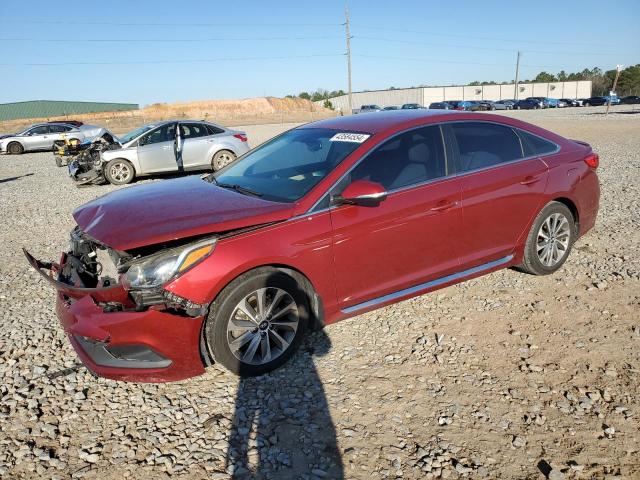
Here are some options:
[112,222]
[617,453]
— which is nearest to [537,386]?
[617,453]

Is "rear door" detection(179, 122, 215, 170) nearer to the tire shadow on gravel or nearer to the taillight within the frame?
the taillight

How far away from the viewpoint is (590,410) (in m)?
2.88

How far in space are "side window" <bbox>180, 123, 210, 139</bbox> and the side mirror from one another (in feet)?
31.6

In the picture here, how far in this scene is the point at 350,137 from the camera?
3936 millimetres

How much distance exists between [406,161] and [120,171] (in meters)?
9.64

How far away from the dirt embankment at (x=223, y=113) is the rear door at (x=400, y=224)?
48.7 m

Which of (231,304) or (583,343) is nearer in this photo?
(231,304)

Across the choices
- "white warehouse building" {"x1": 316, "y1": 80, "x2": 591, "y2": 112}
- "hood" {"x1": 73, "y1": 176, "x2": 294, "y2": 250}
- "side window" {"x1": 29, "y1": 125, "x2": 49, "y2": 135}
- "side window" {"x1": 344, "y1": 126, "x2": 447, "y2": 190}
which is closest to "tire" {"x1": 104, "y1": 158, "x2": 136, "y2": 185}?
"hood" {"x1": 73, "y1": 176, "x2": 294, "y2": 250}

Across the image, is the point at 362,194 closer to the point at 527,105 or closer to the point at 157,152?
the point at 157,152

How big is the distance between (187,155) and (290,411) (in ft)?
32.9

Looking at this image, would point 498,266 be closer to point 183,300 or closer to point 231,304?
point 231,304

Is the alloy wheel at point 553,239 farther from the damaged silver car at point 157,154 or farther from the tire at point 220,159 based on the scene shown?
the tire at point 220,159

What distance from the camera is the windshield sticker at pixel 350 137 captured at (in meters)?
3.82

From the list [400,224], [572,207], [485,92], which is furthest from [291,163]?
[485,92]
